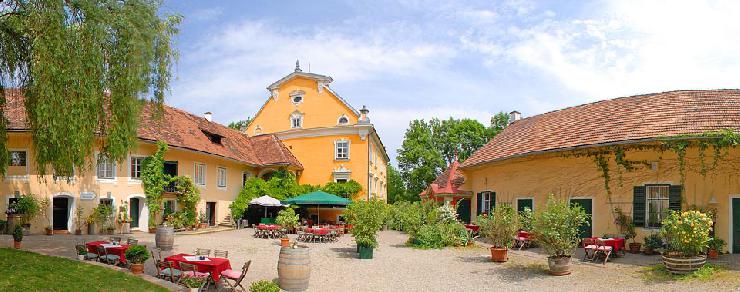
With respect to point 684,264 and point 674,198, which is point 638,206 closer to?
point 674,198

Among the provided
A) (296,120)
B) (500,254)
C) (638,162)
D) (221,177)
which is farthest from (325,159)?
(638,162)

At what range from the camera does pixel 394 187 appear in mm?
65625

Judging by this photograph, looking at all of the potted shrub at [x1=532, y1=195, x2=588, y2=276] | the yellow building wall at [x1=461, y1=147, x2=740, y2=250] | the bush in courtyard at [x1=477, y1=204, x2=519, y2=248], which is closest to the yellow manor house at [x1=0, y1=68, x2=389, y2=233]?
the bush in courtyard at [x1=477, y1=204, x2=519, y2=248]

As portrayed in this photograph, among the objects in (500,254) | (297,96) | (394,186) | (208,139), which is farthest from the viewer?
(394,186)

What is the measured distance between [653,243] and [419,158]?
3901 cm

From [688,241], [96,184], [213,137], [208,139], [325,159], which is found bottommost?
[688,241]

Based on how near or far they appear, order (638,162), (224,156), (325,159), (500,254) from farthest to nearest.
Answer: (325,159), (224,156), (638,162), (500,254)

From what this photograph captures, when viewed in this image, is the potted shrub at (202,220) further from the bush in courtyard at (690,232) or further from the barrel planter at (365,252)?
the bush in courtyard at (690,232)

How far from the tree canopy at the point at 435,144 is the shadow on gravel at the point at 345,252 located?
34.7 m

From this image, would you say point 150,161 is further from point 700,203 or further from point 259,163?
point 700,203

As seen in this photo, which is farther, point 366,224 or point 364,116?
point 364,116

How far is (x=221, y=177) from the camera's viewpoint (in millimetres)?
29438

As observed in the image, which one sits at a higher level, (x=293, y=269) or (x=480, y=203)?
(x=480, y=203)

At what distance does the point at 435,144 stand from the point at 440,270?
138 ft
